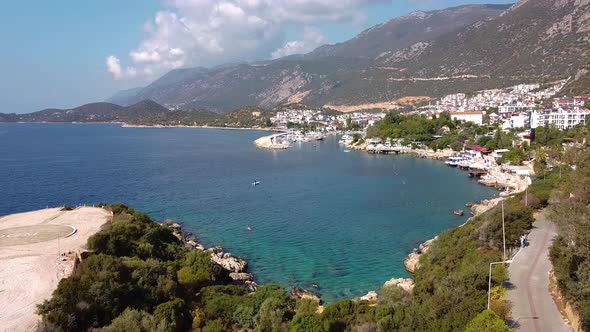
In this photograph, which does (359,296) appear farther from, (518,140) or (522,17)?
(522,17)

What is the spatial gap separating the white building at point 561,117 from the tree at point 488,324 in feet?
151

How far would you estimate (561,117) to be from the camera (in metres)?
49.6

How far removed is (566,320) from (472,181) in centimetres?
3043

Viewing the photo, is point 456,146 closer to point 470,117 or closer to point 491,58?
point 470,117

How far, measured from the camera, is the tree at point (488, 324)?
8.54 meters

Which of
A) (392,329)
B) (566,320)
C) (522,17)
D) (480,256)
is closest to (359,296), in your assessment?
(480,256)

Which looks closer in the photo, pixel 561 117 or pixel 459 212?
pixel 459 212

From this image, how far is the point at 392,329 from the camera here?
1041cm

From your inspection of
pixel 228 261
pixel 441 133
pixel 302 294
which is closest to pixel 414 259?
pixel 302 294

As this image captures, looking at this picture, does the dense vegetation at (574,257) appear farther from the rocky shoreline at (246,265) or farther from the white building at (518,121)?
the white building at (518,121)

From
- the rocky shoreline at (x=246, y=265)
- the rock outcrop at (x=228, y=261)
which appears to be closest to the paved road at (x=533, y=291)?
the rocky shoreline at (x=246, y=265)

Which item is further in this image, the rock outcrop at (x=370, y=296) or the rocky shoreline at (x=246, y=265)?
the rocky shoreline at (x=246, y=265)

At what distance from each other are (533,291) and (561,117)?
45.0m

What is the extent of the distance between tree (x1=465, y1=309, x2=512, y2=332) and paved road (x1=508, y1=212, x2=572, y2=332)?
64.2 inches
